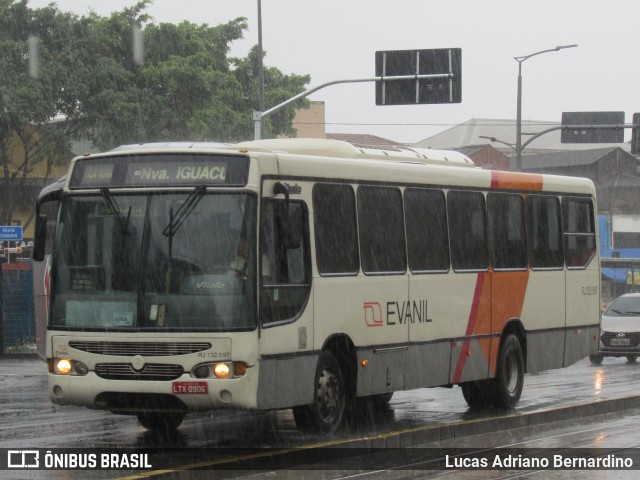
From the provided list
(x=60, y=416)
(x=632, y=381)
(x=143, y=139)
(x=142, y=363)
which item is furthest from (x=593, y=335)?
(x=143, y=139)

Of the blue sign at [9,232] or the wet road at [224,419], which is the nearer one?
the wet road at [224,419]

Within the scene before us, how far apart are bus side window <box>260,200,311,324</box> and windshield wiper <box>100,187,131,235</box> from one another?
4.08ft

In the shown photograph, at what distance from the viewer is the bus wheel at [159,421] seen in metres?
13.4

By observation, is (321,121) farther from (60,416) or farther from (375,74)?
(60,416)

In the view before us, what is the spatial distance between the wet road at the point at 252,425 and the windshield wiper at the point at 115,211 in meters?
2.05

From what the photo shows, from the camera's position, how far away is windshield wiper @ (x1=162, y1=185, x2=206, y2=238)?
38.8 feet

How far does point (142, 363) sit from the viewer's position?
459 inches

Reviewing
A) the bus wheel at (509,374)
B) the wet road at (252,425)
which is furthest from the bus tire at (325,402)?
the bus wheel at (509,374)

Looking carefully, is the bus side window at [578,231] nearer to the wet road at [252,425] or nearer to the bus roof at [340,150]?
the wet road at [252,425]

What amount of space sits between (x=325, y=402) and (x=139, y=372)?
2.14m

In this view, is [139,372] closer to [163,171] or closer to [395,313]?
[163,171]

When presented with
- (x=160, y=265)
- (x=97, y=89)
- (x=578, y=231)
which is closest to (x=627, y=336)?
(x=578, y=231)

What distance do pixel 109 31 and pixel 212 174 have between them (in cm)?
4338

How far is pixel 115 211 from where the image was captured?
1214cm
